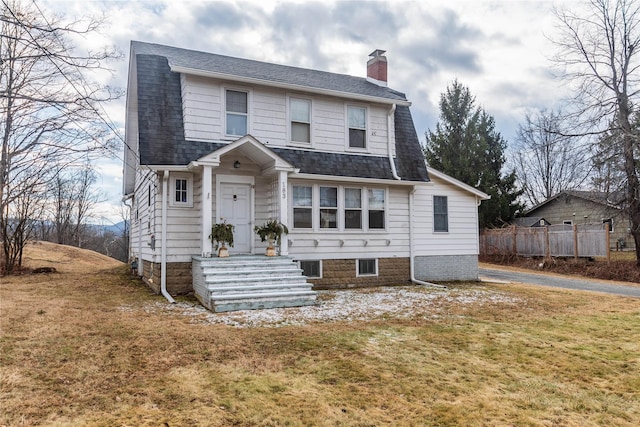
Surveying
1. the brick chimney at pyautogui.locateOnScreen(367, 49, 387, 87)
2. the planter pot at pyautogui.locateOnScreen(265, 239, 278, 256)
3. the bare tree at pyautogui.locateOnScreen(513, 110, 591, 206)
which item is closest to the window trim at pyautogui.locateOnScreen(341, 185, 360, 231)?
the planter pot at pyautogui.locateOnScreen(265, 239, 278, 256)

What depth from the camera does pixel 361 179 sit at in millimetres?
11805

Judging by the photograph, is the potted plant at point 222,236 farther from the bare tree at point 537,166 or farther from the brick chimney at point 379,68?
the bare tree at point 537,166

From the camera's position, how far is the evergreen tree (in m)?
27.8

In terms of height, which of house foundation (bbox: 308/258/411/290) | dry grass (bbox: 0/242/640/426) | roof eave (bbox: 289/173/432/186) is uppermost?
roof eave (bbox: 289/173/432/186)

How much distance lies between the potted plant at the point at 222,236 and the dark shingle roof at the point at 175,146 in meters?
1.76

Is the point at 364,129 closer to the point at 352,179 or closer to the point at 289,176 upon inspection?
the point at 352,179

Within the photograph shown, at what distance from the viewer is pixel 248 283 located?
349 inches

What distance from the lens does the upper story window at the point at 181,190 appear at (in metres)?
10.1

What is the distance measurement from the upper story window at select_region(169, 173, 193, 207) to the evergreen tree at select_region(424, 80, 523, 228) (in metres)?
21.9

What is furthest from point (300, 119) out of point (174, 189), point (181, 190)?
point (174, 189)

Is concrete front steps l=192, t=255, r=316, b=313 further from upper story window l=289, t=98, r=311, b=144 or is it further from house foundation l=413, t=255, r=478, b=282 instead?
house foundation l=413, t=255, r=478, b=282

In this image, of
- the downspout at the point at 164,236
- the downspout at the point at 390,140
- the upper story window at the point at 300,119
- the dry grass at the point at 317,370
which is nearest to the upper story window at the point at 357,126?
the downspout at the point at 390,140

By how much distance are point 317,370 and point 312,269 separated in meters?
7.00

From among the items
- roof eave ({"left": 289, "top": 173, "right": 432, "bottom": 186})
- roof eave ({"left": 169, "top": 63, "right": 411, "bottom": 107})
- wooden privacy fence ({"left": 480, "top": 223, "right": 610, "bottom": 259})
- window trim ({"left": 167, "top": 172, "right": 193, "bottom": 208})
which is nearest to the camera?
window trim ({"left": 167, "top": 172, "right": 193, "bottom": 208})
